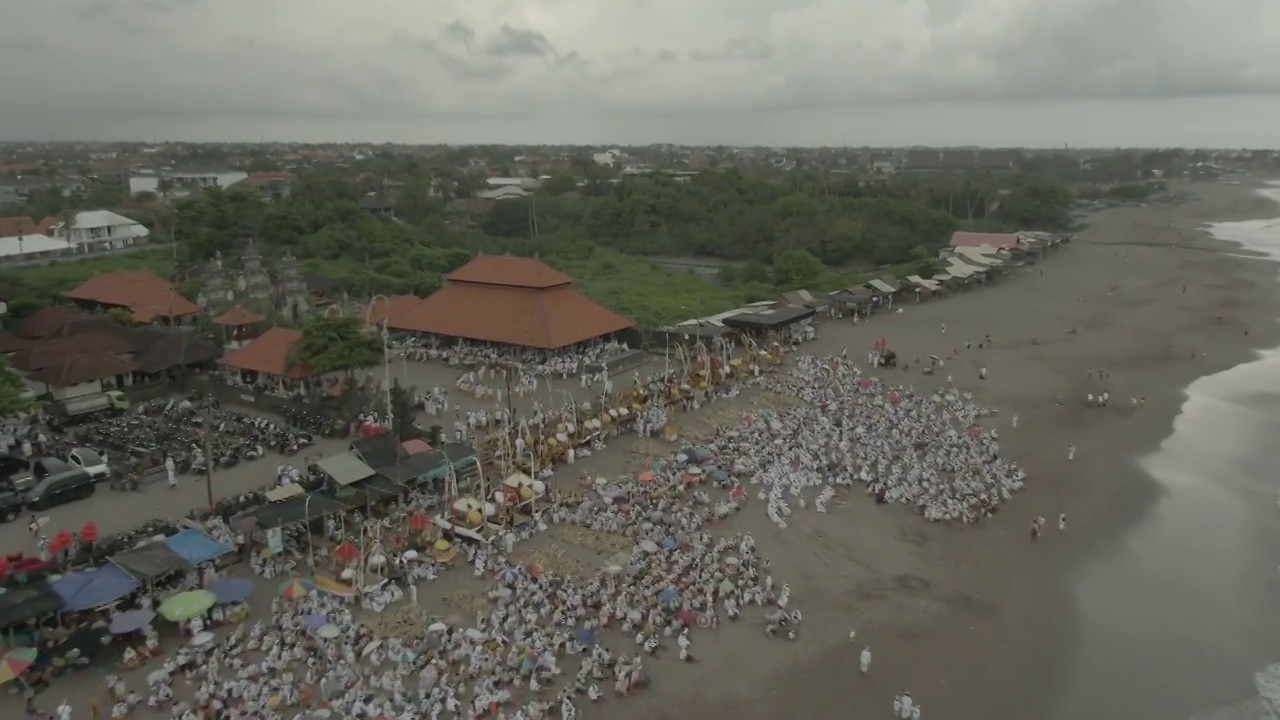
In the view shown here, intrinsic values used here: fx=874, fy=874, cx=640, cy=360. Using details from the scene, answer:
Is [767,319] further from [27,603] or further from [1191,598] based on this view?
[27,603]

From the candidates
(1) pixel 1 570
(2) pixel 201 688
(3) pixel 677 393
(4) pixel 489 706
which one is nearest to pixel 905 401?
(3) pixel 677 393

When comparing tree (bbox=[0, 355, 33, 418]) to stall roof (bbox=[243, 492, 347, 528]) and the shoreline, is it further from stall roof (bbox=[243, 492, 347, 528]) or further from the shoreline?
the shoreline

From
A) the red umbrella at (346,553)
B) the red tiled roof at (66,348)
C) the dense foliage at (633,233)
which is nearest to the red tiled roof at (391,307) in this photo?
the dense foliage at (633,233)

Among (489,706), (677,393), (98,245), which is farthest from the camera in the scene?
(98,245)

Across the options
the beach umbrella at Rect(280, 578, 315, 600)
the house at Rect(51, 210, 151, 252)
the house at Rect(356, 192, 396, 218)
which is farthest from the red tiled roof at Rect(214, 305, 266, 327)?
the house at Rect(356, 192, 396, 218)

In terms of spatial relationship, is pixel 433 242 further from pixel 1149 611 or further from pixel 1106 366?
pixel 1149 611

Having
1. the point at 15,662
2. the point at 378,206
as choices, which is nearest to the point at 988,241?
the point at 378,206
